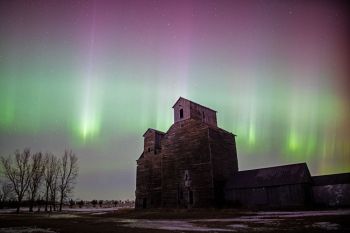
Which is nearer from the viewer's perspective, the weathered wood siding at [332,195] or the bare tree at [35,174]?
the weathered wood siding at [332,195]

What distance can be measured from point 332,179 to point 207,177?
14300mm

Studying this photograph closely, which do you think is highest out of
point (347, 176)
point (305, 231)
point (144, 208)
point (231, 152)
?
point (231, 152)

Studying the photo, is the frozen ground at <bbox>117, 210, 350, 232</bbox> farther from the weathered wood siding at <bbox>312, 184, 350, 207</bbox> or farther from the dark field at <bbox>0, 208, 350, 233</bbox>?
the weathered wood siding at <bbox>312, 184, 350, 207</bbox>

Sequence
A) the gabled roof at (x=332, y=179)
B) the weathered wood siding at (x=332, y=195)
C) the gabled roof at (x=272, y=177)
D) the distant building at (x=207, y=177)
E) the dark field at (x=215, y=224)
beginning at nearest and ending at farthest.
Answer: the dark field at (x=215, y=224)
the weathered wood siding at (x=332, y=195)
the gabled roof at (x=332, y=179)
the distant building at (x=207, y=177)
the gabled roof at (x=272, y=177)

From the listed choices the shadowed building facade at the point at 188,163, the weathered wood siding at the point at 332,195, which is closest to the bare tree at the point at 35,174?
the shadowed building facade at the point at 188,163

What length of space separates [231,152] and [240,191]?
714 cm

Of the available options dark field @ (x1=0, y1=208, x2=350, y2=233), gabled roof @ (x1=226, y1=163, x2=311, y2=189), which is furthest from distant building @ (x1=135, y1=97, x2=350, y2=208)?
dark field @ (x1=0, y1=208, x2=350, y2=233)

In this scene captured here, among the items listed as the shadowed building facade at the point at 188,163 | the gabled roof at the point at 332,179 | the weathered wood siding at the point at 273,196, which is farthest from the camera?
the shadowed building facade at the point at 188,163

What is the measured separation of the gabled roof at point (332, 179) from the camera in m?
25.8

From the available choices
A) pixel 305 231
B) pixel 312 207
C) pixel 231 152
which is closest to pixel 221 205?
pixel 231 152

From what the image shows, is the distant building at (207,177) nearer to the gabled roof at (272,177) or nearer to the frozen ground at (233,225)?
the gabled roof at (272,177)

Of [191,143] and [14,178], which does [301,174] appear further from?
[14,178]

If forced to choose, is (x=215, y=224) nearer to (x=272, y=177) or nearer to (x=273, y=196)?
A: (x=273, y=196)

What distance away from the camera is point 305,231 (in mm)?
9945
